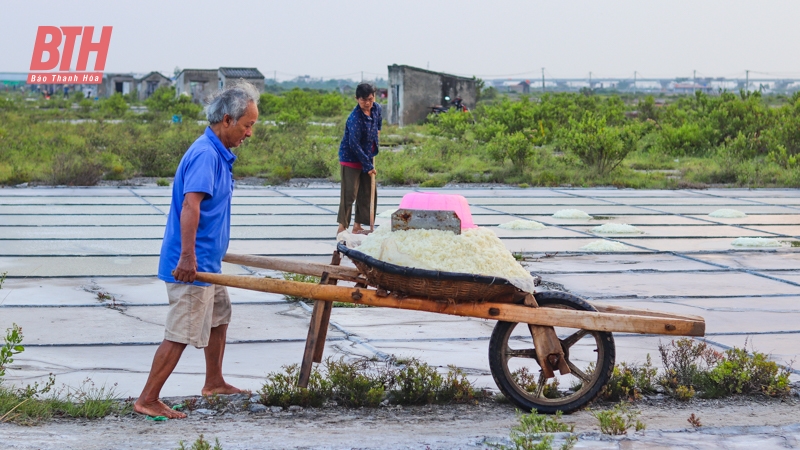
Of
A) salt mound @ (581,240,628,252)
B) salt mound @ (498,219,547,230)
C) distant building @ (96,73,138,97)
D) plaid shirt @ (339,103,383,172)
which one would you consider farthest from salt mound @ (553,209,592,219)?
distant building @ (96,73,138,97)

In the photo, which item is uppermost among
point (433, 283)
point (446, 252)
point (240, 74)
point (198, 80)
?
point (198, 80)

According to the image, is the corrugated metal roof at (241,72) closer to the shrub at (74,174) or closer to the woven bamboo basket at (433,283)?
the shrub at (74,174)

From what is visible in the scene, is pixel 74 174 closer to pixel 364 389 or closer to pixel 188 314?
pixel 188 314

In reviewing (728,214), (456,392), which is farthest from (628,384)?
(728,214)

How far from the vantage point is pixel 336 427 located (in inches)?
177

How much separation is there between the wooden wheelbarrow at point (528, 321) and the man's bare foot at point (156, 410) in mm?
598

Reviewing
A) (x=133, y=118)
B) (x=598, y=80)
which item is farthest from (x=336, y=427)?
(x=598, y=80)

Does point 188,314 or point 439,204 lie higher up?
point 439,204

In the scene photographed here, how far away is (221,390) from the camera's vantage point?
16.1 feet

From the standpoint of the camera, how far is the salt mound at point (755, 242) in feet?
35.1

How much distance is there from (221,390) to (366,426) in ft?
2.65

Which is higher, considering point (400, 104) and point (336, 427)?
point (400, 104)

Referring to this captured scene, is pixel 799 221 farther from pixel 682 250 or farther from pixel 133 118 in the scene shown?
pixel 133 118

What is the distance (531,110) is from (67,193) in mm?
17172
